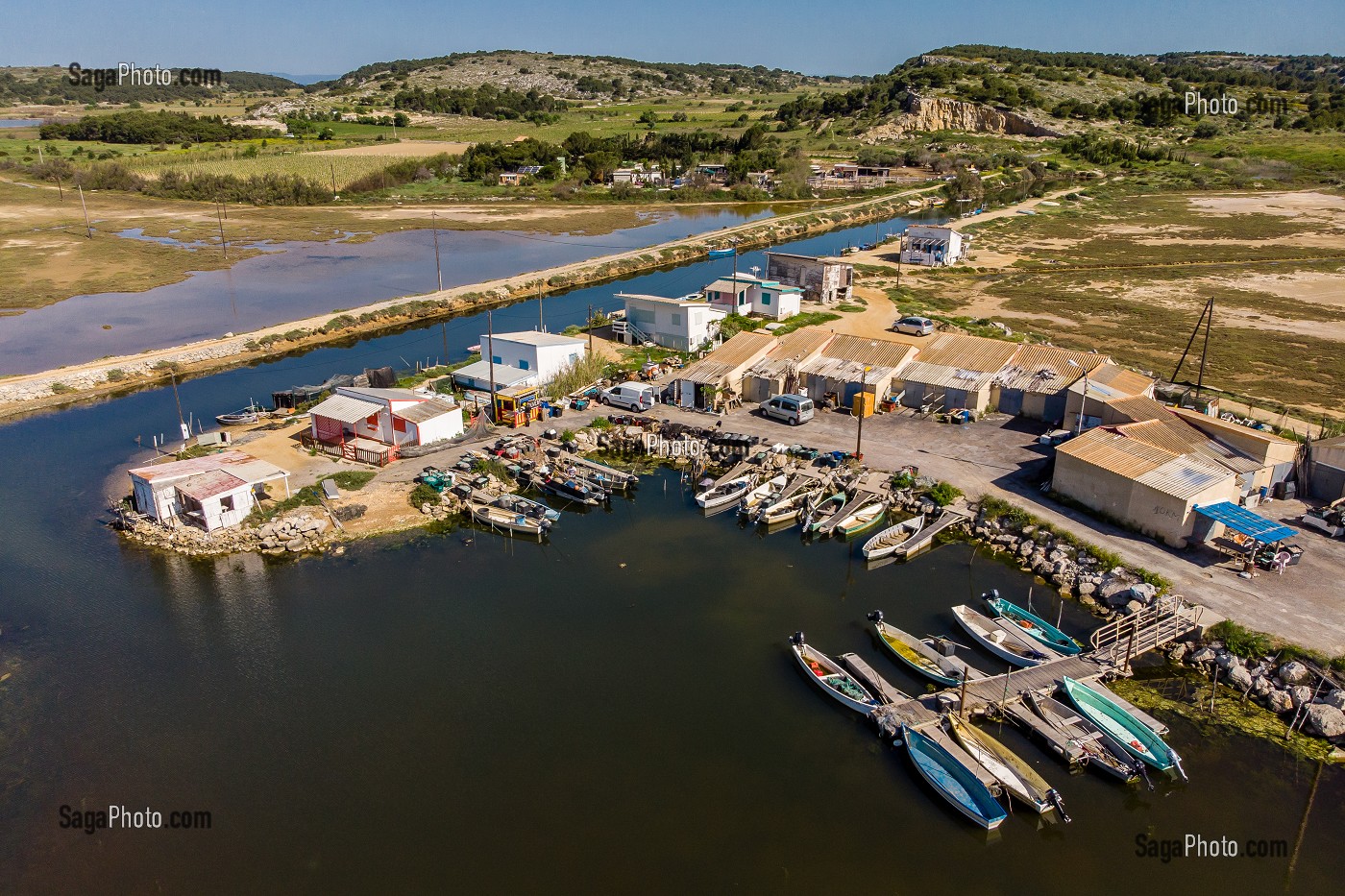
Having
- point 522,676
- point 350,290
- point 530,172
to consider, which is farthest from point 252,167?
point 522,676

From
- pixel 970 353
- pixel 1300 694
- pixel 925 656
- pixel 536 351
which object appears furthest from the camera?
pixel 536 351

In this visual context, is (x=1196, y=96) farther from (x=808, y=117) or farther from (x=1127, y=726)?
(x=1127, y=726)

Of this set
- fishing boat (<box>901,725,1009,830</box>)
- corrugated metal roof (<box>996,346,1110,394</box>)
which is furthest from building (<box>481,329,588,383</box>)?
Result: fishing boat (<box>901,725,1009,830</box>)

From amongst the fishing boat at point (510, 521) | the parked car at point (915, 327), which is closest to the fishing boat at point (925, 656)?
the fishing boat at point (510, 521)

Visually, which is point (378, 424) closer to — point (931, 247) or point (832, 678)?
point (832, 678)

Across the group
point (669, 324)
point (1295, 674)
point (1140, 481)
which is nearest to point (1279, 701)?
point (1295, 674)

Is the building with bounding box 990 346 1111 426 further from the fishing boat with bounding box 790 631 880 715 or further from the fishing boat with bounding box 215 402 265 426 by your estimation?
the fishing boat with bounding box 215 402 265 426
